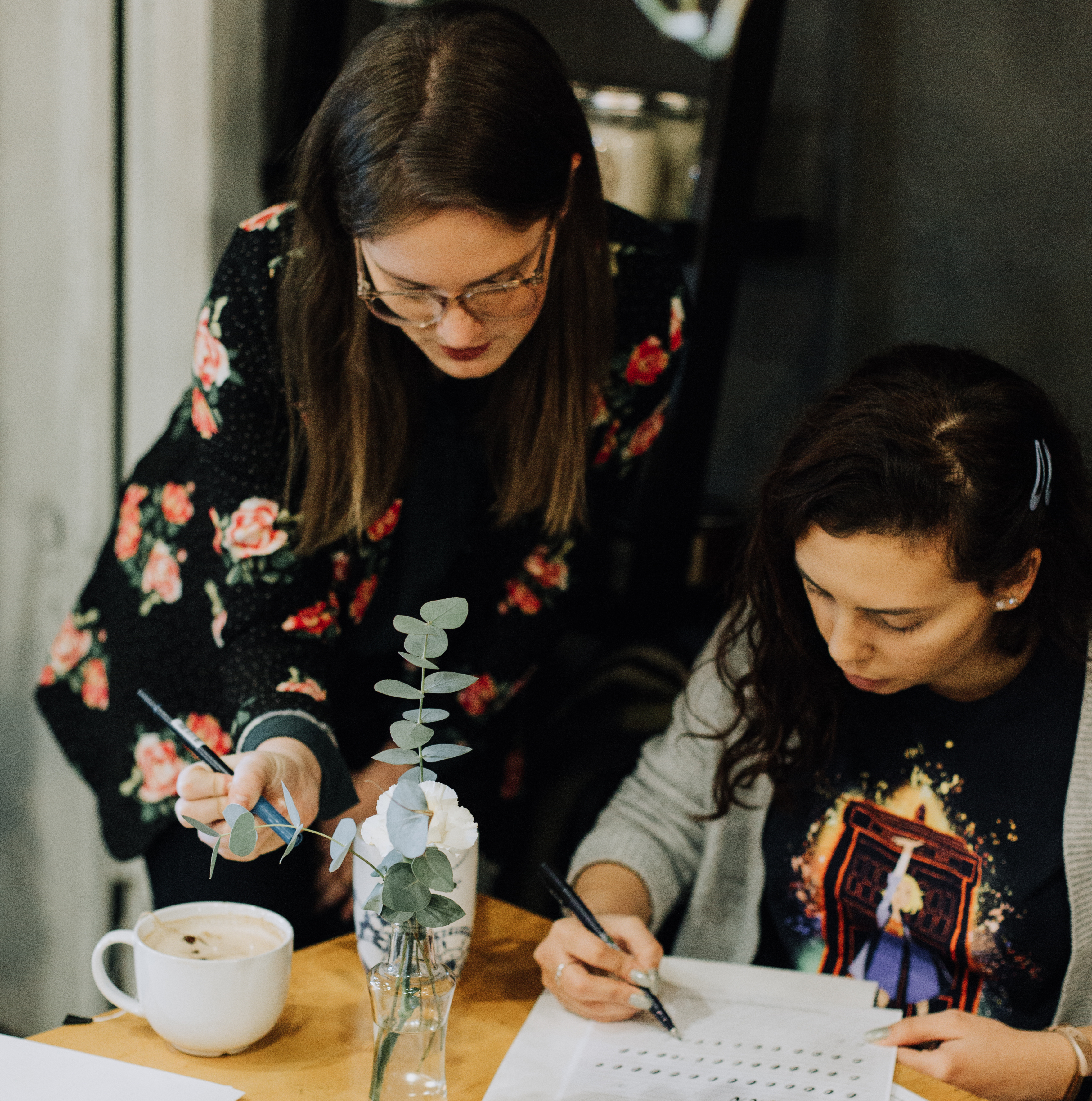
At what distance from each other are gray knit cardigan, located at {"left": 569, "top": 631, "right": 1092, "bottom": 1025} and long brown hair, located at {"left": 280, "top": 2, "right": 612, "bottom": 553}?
0.91 feet

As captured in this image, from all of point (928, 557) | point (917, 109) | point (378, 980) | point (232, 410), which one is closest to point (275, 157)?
point (232, 410)

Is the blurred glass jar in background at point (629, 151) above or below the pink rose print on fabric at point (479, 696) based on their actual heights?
above

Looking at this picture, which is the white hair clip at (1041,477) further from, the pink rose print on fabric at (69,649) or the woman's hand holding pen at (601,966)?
the pink rose print on fabric at (69,649)

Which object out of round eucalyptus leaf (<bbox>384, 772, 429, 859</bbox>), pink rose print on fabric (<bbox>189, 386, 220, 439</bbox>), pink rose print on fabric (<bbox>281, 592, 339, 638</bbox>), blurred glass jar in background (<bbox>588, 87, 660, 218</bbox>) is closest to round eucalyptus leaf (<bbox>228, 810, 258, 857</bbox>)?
round eucalyptus leaf (<bbox>384, 772, 429, 859</bbox>)

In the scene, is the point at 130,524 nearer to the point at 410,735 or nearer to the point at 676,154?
the point at 410,735

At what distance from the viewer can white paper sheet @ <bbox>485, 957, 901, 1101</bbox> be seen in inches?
37.2

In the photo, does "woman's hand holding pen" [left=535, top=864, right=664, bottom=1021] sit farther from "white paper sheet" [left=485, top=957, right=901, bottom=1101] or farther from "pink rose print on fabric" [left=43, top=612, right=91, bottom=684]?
"pink rose print on fabric" [left=43, top=612, right=91, bottom=684]

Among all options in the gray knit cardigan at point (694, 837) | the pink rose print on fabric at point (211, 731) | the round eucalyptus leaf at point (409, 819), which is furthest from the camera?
the pink rose print on fabric at point (211, 731)

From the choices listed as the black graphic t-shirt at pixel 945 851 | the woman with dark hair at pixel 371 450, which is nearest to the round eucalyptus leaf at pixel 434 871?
the woman with dark hair at pixel 371 450

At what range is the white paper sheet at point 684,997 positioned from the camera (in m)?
0.95

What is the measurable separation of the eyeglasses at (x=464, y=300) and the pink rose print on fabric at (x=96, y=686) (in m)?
0.65

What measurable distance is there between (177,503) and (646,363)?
0.58 metres

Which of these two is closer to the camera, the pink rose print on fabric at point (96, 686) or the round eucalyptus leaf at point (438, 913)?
the round eucalyptus leaf at point (438, 913)

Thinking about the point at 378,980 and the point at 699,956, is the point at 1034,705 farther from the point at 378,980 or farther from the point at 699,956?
the point at 378,980
